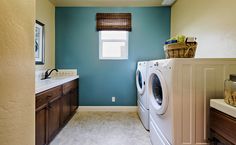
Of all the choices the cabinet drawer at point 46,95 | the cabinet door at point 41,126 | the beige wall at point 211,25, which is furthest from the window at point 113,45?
the cabinet door at point 41,126

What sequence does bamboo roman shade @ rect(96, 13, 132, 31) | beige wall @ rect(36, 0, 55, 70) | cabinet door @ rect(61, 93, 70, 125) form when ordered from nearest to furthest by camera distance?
cabinet door @ rect(61, 93, 70, 125) → beige wall @ rect(36, 0, 55, 70) → bamboo roman shade @ rect(96, 13, 132, 31)

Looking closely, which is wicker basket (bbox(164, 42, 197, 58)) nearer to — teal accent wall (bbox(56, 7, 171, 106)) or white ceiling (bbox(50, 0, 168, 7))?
teal accent wall (bbox(56, 7, 171, 106))

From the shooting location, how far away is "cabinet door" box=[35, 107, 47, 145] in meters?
1.86

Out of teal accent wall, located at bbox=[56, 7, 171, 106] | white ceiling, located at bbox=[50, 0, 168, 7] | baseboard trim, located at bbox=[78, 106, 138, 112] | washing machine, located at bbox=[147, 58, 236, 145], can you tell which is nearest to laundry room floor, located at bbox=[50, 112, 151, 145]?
baseboard trim, located at bbox=[78, 106, 138, 112]

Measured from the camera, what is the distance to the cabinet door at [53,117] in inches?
88.3

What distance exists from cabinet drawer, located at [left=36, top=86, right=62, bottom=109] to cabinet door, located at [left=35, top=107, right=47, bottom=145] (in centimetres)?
8

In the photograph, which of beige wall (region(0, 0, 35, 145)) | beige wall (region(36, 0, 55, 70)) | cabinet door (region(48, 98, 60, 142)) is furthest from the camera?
beige wall (region(36, 0, 55, 70))

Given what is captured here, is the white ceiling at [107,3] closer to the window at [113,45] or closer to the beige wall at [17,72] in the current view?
the window at [113,45]

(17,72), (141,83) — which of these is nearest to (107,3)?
(141,83)

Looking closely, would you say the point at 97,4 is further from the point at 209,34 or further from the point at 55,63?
the point at 209,34

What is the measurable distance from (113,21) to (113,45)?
56 centimetres

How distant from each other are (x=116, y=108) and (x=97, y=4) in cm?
247

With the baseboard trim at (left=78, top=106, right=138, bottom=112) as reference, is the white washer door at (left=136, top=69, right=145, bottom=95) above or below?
above

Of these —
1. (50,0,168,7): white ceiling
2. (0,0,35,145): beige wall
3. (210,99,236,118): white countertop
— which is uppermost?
(50,0,168,7): white ceiling
